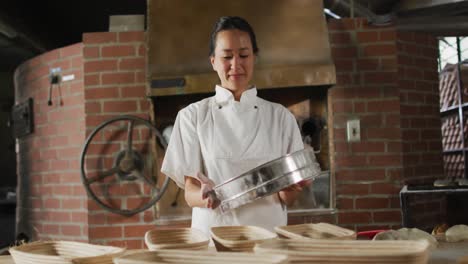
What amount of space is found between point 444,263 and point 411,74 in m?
2.14

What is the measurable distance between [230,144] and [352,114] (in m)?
1.41

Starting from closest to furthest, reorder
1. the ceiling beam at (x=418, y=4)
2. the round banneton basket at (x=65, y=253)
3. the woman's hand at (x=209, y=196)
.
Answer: the round banneton basket at (x=65, y=253) → the woman's hand at (x=209, y=196) → the ceiling beam at (x=418, y=4)

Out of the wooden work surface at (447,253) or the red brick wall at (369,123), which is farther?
the red brick wall at (369,123)

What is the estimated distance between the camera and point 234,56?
4.69 feet

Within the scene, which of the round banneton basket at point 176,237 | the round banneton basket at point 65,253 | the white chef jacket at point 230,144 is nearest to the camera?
the round banneton basket at point 65,253

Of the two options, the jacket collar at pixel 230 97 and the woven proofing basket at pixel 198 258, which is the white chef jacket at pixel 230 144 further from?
the woven proofing basket at pixel 198 258

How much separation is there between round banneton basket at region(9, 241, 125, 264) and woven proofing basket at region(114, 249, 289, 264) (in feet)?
0.36

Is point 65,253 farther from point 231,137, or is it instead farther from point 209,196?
point 231,137

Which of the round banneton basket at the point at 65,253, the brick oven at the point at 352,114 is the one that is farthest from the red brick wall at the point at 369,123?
the round banneton basket at the point at 65,253

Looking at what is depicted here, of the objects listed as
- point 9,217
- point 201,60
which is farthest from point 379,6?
point 9,217

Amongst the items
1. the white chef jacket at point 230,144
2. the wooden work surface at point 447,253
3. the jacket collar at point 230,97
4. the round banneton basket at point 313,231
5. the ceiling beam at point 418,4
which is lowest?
the wooden work surface at point 447,253

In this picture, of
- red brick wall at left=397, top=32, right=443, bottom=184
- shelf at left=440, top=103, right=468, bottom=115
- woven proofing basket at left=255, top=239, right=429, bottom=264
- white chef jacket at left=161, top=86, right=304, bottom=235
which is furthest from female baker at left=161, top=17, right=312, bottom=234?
shelf at left=440, top=103, right=468, bottom=115

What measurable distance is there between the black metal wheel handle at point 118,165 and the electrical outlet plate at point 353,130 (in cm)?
107

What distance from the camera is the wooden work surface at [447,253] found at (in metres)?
0.90
